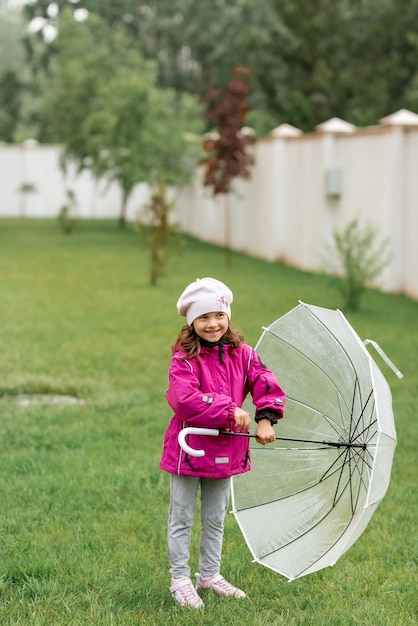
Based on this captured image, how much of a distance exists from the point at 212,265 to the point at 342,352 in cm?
1372

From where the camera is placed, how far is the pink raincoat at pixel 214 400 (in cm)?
338

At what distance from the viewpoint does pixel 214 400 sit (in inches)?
133

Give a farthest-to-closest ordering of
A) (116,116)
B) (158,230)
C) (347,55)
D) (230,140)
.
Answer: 1. (347,55)
2. (116,116)
3. (230,140)
4. (158,230)

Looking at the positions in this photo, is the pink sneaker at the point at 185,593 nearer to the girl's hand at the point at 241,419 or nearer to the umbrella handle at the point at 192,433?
the umbrella handle at the point at 192,433

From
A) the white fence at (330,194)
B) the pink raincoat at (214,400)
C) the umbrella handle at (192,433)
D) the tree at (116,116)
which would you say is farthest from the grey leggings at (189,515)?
the tree at (116,116)

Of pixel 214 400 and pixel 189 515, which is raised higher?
pixel 214 400

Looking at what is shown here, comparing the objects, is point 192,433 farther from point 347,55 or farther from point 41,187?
point 41,187

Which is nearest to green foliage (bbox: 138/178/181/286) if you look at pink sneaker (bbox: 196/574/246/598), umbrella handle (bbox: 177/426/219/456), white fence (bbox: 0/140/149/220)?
pink sneaker (bbox: 196/574/246/598)

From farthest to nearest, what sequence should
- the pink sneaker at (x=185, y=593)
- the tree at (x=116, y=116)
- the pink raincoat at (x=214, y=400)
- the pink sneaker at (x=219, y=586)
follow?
the tree at (x=116, y=116) < the pink sneaker at (x=219, y=586) < the pink sneaker at (x=185, y=593) < the pink raincoat at (x=214, y=400)

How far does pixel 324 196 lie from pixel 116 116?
9.19 m

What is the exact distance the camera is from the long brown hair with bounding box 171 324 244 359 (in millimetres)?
3493

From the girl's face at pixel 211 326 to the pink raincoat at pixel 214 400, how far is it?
0.05m

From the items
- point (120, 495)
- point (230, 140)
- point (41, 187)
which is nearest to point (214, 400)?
point (120, 495)

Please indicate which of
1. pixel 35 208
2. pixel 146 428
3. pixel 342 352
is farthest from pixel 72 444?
pixel 35 208
